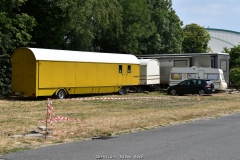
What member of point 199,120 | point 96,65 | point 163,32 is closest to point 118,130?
point 199,120

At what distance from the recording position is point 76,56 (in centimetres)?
2794

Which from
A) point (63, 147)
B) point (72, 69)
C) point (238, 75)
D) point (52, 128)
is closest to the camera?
point (63, 147)

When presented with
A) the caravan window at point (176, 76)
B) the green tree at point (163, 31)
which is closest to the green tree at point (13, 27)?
the caravan window at point (176, 76)

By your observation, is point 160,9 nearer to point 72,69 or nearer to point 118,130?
point 72,69

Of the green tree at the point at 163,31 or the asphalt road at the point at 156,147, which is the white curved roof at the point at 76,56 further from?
the green tree at the point at 163,31

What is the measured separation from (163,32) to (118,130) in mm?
39010

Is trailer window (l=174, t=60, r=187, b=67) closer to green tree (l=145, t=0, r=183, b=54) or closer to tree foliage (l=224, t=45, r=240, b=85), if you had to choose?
green tree (l=145, t=0, r=183, b=54)

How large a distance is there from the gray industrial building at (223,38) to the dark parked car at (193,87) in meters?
72.8

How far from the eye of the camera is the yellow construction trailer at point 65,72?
25.0m

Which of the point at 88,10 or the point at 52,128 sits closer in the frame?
the point at 52,128

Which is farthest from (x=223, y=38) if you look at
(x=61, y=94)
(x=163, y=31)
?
(x=61, y=94)

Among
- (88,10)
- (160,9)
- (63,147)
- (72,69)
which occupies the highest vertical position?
(160,9)

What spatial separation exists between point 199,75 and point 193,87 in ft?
9.04

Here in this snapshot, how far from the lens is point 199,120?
16.7 m
